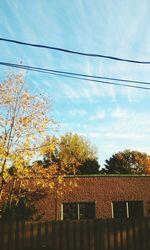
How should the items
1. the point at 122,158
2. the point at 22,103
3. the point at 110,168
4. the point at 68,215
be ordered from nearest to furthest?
1. the point at 22,103
2. the point at 68,215
3. the point at 110,168
4. the point at 122,158

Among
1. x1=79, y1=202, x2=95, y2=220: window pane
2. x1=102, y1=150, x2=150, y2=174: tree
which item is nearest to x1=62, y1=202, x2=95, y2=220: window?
x1=79, y1=202, x2=95, y2=220: window pane

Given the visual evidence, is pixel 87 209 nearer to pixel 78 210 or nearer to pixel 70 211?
pixel 78 210

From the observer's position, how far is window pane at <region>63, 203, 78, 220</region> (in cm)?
2967

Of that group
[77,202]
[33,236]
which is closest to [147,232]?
[33,236]

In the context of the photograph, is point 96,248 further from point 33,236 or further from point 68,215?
point 68,215

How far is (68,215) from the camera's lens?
29.7m

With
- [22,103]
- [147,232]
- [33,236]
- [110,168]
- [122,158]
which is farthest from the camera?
[122,158]

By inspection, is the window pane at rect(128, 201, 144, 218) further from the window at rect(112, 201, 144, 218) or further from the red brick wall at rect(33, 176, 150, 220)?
the red brick wall at rect(33, 176, 150, 220)

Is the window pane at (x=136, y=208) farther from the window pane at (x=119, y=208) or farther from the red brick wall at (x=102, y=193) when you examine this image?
the window pane at (x=119, y=208)

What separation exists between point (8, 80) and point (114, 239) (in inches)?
552

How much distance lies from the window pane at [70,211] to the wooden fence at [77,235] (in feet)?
59.5

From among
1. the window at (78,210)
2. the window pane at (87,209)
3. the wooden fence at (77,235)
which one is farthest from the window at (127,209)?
the wooden fence at (77,235)

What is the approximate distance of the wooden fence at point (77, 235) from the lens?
36.7ft

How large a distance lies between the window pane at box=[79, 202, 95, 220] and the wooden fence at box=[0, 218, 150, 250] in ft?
59.9
